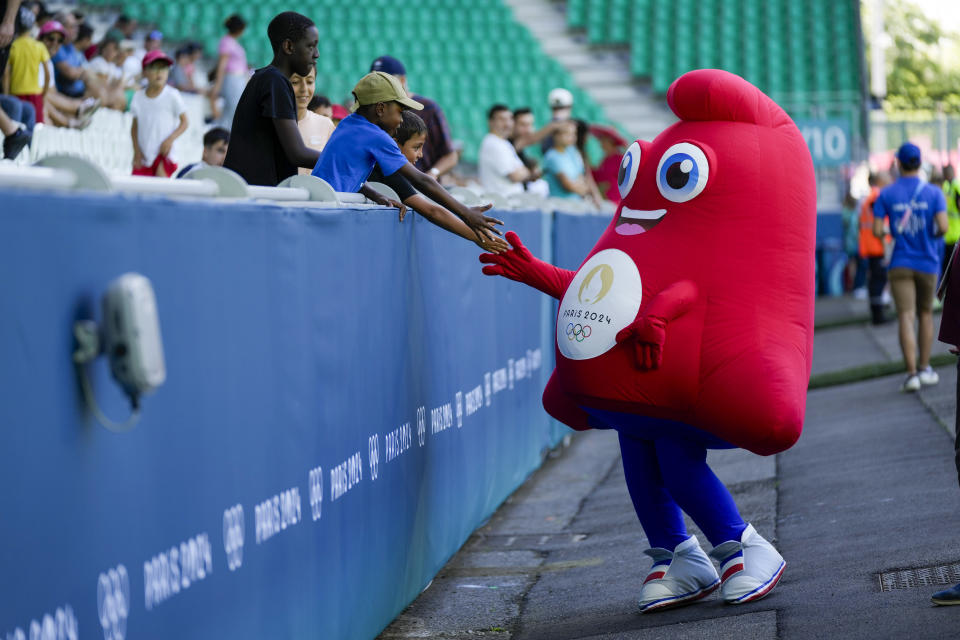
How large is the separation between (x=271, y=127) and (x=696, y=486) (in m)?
2.34

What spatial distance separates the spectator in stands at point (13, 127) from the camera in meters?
9.38

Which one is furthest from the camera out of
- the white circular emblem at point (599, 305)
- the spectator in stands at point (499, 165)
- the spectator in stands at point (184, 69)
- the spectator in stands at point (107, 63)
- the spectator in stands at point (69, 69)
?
the spectator in stands at point (184, 69)

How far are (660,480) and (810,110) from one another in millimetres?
19583

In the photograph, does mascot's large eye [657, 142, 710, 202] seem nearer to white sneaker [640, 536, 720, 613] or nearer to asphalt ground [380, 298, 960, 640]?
white sneaker [640, 536, 720, 613]

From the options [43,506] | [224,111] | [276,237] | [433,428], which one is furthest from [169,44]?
[43,506]

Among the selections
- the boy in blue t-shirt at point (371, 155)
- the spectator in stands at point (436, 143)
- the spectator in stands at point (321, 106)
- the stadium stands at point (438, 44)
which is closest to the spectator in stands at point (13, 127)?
the spectator in stands at point (321, 106)

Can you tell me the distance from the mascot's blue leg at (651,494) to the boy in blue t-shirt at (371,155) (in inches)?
40.3

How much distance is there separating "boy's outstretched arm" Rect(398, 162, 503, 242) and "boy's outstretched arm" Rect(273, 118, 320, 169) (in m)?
0.43

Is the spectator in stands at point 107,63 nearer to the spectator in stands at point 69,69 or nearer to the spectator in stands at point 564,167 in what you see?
the spectator in stands at point 69,69

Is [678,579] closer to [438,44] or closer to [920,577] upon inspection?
[920,577]

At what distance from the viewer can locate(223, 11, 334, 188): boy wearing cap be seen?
18.5 ft

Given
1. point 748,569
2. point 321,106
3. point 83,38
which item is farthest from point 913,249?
point 83,38

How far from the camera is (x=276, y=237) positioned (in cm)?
390

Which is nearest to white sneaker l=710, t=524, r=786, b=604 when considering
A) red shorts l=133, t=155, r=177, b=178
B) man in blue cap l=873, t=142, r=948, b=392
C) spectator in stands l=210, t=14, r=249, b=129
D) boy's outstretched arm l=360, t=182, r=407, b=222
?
boy's outstretched arm l=360, t=182, r=407, b=222
